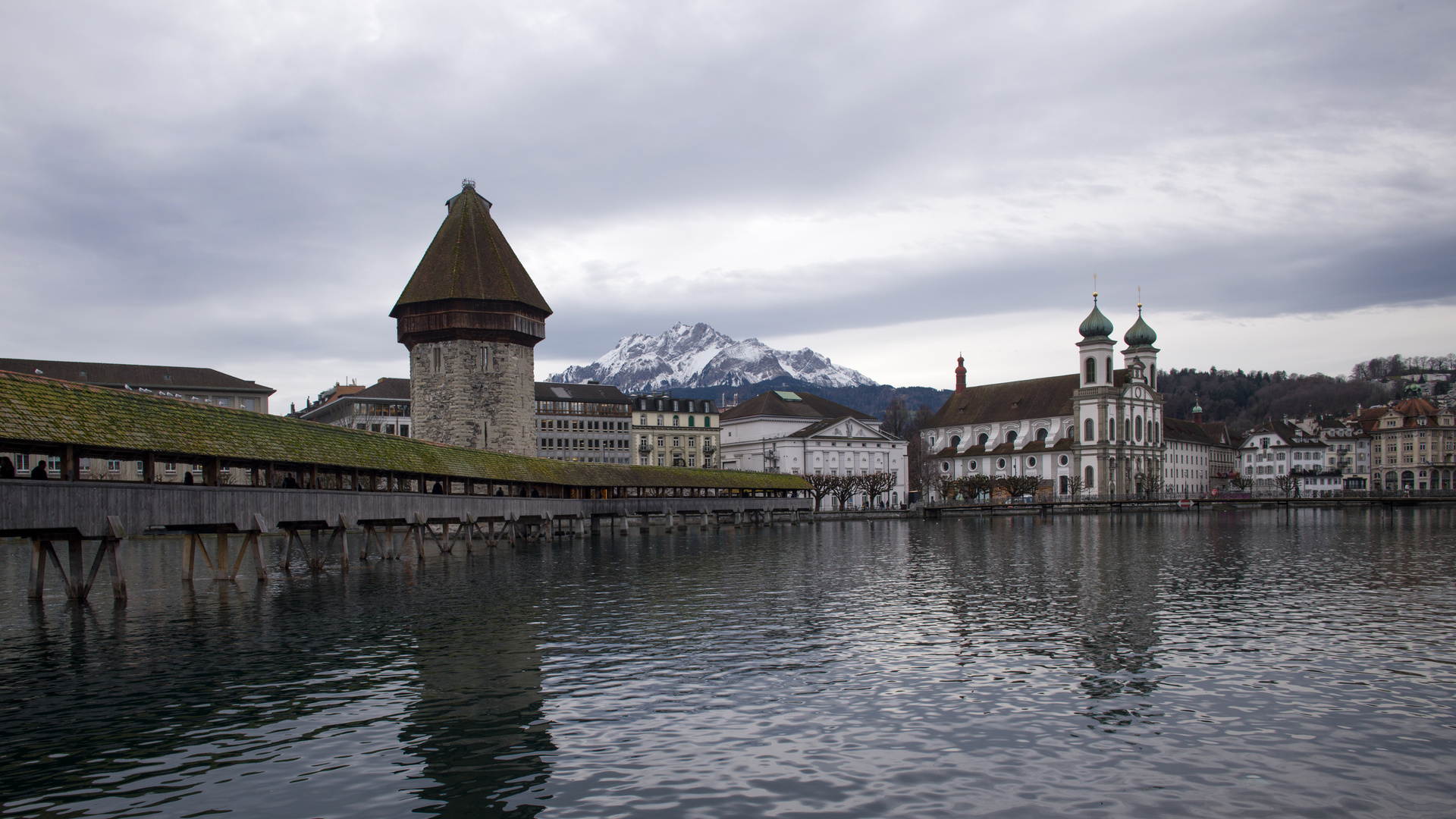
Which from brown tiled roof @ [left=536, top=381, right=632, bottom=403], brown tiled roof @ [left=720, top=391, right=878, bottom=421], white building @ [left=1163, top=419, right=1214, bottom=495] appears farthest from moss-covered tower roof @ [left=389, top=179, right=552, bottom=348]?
white building @ [left=1163, top=419, right=1214, bottom=495]

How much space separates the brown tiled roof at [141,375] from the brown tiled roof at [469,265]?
3143 centimetres

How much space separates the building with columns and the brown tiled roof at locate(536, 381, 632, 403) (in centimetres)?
4198

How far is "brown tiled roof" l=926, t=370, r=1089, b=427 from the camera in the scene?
4872 inches

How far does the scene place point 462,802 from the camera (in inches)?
372

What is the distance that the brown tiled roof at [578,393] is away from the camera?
10269 cm

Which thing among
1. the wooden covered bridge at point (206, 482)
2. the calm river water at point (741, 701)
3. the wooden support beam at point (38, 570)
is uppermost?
the wooden covered bridge at point (206, 482)

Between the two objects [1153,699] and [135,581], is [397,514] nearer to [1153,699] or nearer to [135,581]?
[135,581]

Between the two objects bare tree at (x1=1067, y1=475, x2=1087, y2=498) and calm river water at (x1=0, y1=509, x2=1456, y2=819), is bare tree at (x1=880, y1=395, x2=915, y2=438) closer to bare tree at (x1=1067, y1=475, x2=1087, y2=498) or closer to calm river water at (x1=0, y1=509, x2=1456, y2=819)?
bare tree at (x1=1067, y1=475, x2=1087, y2=498)

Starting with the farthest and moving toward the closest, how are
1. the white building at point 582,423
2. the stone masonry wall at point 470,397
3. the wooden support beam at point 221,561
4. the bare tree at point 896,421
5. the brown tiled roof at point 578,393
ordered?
the bare tree at point 896,421 < the brown tiled roof at point 578,393 < the white building at point 582,423 < the stone masonry wall at point 470,397 < the wooden support beam at point 221,561

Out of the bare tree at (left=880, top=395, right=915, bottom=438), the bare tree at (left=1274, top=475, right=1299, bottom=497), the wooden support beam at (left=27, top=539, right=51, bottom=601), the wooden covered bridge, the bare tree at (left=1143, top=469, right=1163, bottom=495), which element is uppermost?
the bare tree at (left=880, top=395, right=915, bottom=438)

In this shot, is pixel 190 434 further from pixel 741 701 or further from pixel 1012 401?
pixel 1012 401

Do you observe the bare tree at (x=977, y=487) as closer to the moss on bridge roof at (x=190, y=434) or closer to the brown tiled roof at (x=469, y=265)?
the brown tiled roof at (x=469, y=265)

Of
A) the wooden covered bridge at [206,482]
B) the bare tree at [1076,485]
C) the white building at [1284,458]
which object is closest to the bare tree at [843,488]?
the bare tree at [1076,485]

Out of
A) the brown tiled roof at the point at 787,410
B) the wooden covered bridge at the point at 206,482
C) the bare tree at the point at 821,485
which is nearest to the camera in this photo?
the wooden covered bridge at the point at 206,482
